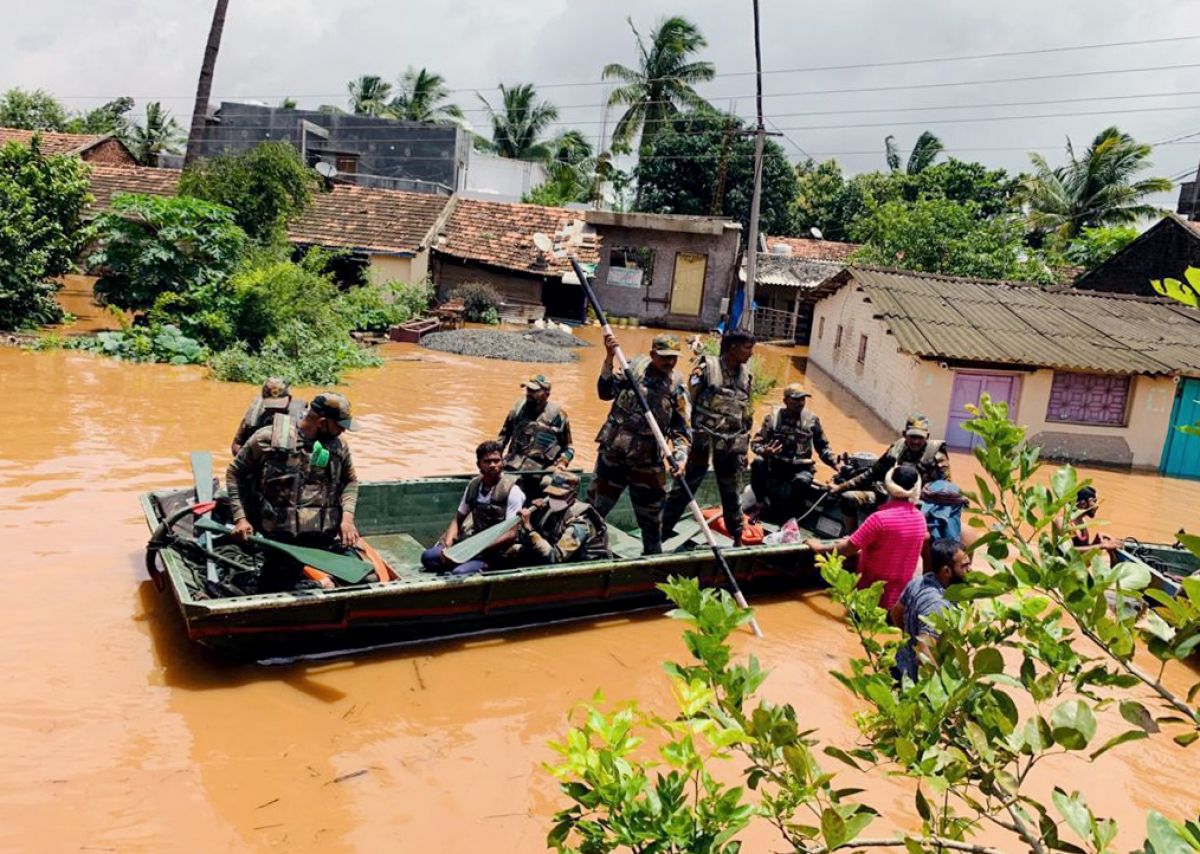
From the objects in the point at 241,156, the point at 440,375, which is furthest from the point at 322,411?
the point at 241,156

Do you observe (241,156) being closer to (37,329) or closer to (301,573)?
(37,329)

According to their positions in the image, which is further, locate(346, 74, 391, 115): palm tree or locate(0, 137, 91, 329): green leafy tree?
locate(346, 74, 391, 115): palm tree

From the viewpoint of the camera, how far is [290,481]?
592 cm

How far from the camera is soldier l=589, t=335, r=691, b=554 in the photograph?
24.4 ft

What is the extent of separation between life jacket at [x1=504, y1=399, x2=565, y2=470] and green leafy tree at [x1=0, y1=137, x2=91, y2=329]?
14.5m

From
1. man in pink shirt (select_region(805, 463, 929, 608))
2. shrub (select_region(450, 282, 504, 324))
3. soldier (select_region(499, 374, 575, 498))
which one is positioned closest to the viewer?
man in pink shirt (select_region(805, 463, 929, 608))

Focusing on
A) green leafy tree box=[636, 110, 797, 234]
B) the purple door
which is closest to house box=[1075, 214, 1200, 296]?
the purple door

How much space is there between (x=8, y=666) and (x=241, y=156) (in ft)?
59.2

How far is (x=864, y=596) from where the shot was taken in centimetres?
249

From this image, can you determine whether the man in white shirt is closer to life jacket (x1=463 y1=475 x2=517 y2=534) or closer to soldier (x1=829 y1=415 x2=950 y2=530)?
life jacket (x1=463 y1=475 x2=517 y2=534)

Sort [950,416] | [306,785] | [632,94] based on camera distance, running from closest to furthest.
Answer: [306,785] → [950,416] → [632,94]

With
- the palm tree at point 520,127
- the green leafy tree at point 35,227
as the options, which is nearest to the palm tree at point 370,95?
the palm tree at point 520,127

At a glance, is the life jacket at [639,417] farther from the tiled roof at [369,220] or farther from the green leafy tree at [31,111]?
the green leafy tree at [31,111]

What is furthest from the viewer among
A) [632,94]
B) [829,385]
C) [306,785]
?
[632,94]
